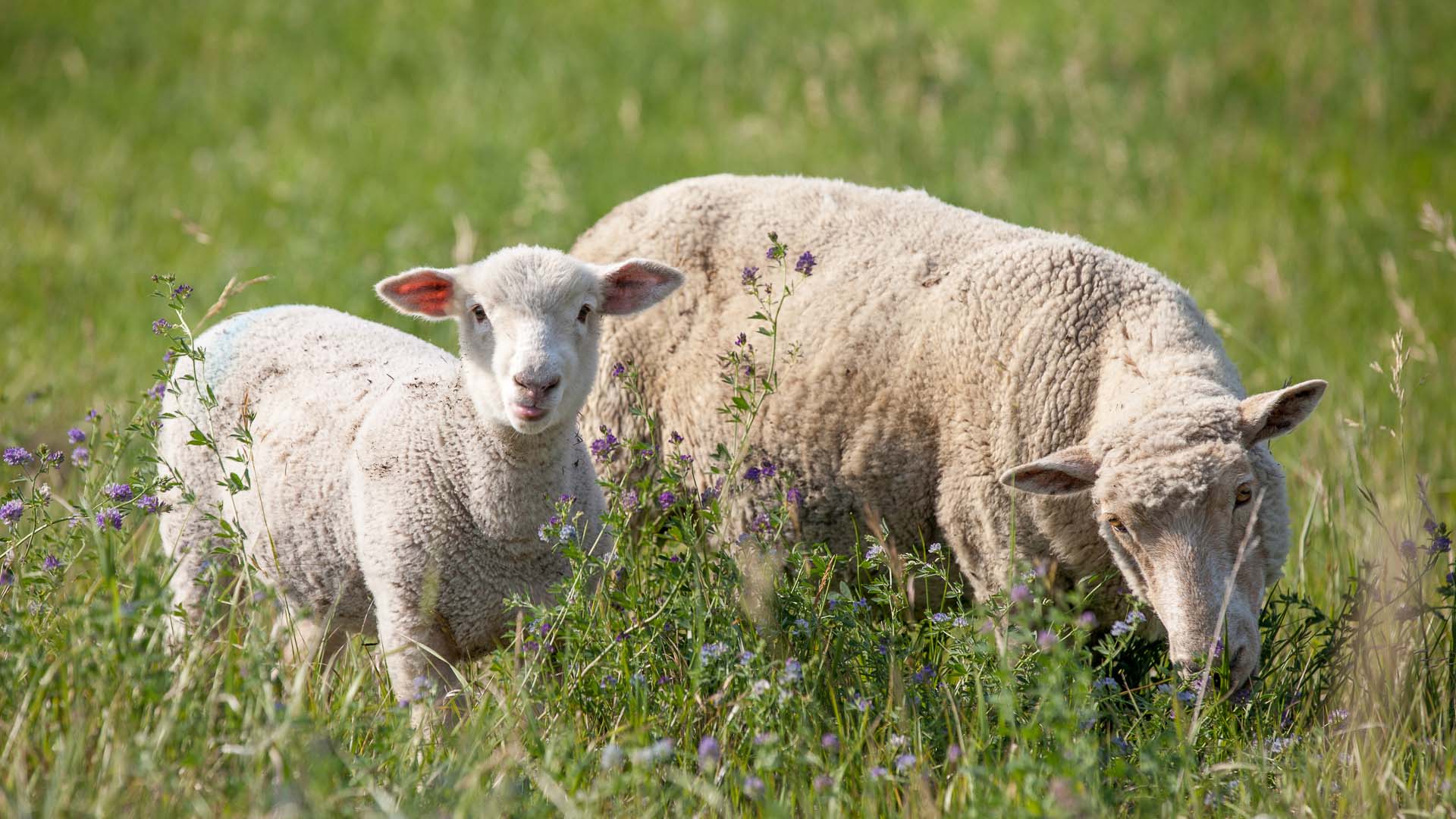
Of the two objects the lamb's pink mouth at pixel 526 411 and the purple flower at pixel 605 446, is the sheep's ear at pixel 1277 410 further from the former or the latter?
the lamb's pink mouth at pixel 526 411

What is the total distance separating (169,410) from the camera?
430 cm

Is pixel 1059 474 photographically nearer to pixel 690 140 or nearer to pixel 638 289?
pixel 638 289

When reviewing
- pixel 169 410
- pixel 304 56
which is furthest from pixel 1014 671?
pixel 304 56

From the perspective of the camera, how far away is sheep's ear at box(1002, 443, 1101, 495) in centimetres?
348

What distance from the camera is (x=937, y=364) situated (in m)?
4.19

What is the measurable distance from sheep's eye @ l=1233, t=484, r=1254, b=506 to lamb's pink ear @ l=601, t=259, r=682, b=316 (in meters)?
1.59

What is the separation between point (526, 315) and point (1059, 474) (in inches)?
57.1

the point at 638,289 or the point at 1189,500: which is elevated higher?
the point at 638,289

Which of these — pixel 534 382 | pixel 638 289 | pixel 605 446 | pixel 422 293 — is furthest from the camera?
pixel 638 289

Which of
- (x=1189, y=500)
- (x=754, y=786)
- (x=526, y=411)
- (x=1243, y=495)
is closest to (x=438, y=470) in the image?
(x=526, y=411)

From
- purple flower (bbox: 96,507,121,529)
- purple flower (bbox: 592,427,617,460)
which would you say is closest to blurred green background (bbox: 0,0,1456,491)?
purple flower (bbox: 96,507,121,529)

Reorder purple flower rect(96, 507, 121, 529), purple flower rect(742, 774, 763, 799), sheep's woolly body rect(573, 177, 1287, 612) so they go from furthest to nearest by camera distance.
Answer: sheep's woolly body rect(573, 177, 1287, 612) < purple flower rect(96, 507, 121, 529) < purple flower rect(742, 774, 763, 799)

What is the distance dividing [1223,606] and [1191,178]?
594cm

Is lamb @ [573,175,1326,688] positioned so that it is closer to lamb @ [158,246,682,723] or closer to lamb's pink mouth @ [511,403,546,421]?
lamb @ [158,246,682,723]
